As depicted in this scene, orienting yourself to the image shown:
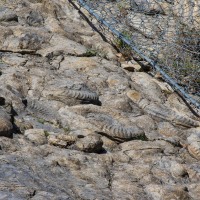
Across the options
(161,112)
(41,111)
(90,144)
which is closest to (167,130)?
(161,112)

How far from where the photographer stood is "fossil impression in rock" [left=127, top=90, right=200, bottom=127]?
6.61m

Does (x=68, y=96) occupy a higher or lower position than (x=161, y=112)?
higher

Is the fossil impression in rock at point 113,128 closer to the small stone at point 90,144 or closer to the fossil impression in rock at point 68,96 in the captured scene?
the fossil impression in rock at point 68,96

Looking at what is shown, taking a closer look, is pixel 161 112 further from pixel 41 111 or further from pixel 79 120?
pixel 41 111

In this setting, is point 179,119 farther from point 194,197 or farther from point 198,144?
point 194,197

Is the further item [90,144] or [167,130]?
[167,130]

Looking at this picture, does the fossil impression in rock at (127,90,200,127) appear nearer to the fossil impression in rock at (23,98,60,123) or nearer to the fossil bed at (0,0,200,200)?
the fossil bed at (0,0,200,200)

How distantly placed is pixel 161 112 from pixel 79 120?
115 centimetres

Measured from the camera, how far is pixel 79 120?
6.00 m

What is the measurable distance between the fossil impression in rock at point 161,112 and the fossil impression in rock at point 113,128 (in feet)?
2.01

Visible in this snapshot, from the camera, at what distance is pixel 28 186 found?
Result: 14.0 ft

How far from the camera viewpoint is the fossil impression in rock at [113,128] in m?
5.87

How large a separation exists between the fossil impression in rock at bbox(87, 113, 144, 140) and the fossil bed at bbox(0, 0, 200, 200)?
0.01 meters

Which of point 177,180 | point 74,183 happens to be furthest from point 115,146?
point 74,183
